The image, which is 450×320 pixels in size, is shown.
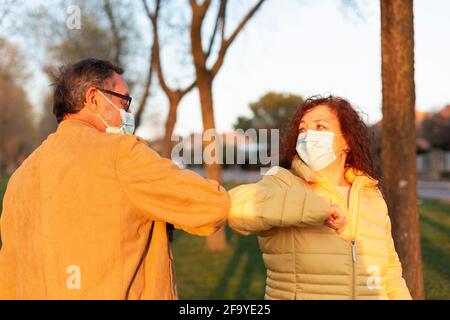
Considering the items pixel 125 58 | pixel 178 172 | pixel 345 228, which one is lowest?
pixel 345 228

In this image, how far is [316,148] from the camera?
3.40m

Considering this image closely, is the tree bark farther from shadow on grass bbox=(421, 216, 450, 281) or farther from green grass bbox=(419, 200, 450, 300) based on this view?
green grass bbox=(419, 200, 450, 300)

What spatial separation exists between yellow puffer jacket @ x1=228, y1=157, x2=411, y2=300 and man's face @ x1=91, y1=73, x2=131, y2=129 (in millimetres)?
594

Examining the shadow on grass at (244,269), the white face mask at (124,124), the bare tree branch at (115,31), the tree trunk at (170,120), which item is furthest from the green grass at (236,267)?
the bare tree branch at (115,31)

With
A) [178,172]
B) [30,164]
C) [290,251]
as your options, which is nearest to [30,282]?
[30,164]

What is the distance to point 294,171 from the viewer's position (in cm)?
341

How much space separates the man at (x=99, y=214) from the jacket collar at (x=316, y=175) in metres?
0.77

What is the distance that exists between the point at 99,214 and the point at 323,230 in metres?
1.14

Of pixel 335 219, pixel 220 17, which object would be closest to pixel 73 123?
pixel 335 219

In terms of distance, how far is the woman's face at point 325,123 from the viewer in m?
3.55

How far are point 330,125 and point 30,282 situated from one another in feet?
5.71

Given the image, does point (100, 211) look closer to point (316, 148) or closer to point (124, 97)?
point (124, 97)

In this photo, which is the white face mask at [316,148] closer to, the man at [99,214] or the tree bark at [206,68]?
the man at [99,214]
